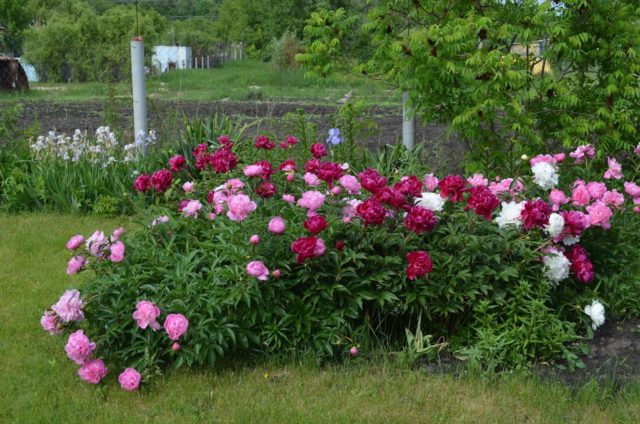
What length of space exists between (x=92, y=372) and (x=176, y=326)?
487 mm

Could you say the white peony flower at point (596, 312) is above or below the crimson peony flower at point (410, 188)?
below

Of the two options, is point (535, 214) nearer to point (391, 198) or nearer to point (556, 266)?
point (556, 266)

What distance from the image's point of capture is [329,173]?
3934 millimetres

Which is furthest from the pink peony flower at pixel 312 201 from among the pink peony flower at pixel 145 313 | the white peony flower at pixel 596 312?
the white peony flower at pixel 596 312

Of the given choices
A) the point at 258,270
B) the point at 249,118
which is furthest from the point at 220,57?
the point at 258,270

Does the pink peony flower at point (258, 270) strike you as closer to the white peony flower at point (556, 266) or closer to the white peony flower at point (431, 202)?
the white peony flower at point (431, 202)

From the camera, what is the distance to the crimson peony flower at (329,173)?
12.9ft

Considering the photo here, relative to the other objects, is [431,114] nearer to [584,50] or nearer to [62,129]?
[584,50]

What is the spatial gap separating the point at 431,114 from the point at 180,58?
3569 cm

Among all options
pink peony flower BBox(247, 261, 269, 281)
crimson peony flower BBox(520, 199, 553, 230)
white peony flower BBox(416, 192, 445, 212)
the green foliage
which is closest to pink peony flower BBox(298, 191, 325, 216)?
pink peony flower BBox(247, 261, 269, 281)

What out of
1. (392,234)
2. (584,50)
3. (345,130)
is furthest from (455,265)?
(345,130)

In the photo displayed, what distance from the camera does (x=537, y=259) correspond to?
12.5 feet

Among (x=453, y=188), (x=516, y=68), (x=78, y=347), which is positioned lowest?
(x=78, y=347)

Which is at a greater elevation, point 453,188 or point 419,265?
point 453,188
